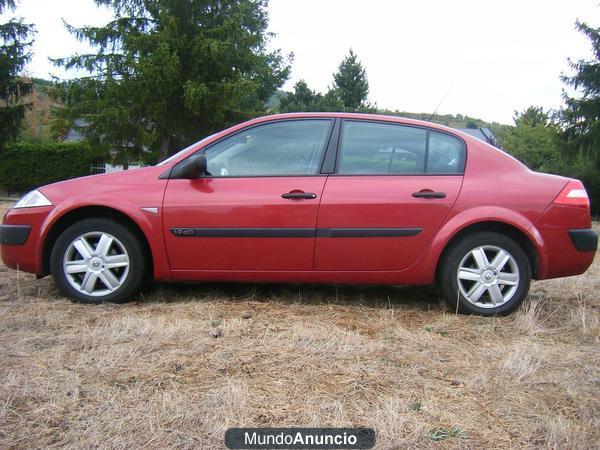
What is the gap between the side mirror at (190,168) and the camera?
3.60 meters

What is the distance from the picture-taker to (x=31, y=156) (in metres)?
23.8

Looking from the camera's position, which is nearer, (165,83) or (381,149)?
(381,149)

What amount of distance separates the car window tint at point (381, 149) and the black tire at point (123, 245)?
1.57m

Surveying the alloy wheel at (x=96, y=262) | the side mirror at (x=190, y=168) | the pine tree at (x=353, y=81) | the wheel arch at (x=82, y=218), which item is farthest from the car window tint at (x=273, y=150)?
the pine tree at (x=353, y=81)

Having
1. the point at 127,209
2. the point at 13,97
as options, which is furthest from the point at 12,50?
the point at 127,209

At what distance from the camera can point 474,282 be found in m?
3.61

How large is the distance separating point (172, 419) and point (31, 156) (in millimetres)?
24988

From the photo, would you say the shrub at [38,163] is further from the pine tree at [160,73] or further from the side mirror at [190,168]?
the side mirror at [190,168]

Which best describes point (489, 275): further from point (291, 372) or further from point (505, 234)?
point (291, 372)

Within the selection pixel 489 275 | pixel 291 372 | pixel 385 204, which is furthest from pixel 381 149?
pixel 291 372

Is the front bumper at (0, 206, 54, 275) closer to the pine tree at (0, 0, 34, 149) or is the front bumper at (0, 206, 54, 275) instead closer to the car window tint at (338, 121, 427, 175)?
the car window tint at (338, 121, 427, 175)

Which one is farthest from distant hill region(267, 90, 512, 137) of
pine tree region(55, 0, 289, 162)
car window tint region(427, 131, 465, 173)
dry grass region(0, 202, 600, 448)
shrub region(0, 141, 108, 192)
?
shrub region(0, 141, 108, 192)

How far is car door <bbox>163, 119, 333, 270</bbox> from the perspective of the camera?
11.7 ft

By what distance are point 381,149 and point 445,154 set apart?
0.46 m
